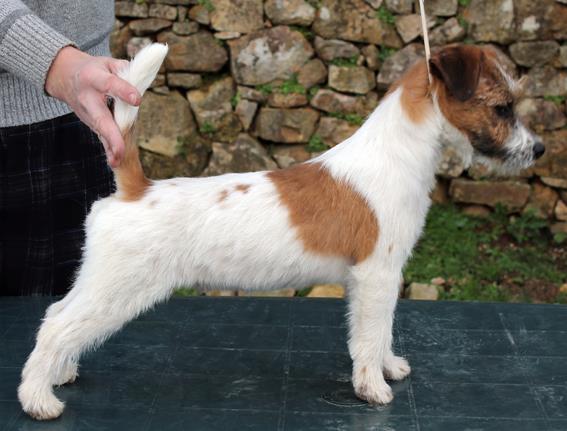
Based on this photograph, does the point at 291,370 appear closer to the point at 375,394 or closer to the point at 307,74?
the point at 375,394

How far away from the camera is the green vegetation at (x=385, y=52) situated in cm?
614

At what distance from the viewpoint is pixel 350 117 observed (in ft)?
20.4

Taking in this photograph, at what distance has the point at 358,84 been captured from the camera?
243 inches

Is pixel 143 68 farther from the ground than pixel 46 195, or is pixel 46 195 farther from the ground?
pixel 143 68

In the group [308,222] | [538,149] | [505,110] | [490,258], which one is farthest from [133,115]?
[490,258]

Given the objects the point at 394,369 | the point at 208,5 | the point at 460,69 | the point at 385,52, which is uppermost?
the point at 460,69

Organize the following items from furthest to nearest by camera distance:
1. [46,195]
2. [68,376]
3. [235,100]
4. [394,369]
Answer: [235,100] < [46,195] < [394,369] < [68,376]

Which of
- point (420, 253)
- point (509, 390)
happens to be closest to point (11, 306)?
point (509, 390)

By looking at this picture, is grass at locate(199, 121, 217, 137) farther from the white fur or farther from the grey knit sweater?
the white fur

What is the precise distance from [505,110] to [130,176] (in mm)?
1324

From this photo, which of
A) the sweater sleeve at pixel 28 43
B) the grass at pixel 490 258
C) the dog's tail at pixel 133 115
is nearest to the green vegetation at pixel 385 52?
the grass at pixel 490 258

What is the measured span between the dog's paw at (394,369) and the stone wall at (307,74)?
3.12 m

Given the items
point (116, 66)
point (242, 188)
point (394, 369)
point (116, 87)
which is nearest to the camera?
point (116, 87)

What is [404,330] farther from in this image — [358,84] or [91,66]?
[358,84]
